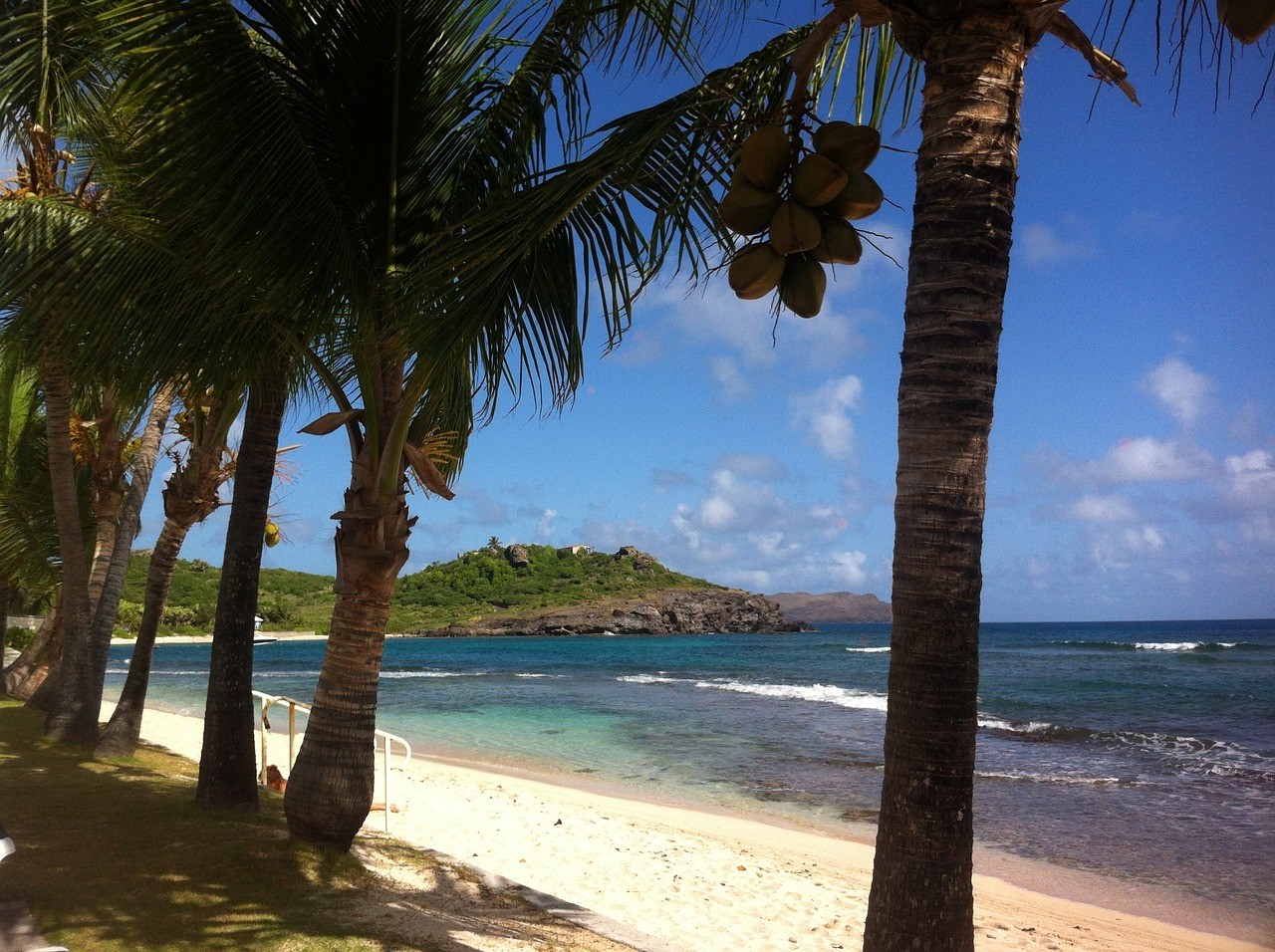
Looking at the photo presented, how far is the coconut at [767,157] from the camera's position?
8.84 ft

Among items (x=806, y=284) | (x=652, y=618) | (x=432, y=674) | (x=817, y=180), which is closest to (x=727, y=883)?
(x=806, y=284)

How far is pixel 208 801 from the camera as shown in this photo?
6.48 meters

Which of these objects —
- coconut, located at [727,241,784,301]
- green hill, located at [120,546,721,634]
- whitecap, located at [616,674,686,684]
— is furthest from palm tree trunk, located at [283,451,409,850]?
green hill, located at [120,546,721,634]

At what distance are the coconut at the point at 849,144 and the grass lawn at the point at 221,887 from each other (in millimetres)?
3709

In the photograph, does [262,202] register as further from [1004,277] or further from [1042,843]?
[1042,843]

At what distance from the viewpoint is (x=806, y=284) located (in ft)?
9.18

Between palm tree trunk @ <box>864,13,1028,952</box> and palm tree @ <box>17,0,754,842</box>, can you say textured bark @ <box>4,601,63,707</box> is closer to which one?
palm tree @ <box>17,0,754,842</box>

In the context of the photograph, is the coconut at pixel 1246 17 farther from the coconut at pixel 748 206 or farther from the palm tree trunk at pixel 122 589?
the palm tree trunk at pixel 122 589

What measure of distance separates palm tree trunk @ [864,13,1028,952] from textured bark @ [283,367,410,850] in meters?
3.44

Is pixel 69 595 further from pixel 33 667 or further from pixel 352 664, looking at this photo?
pixel 33 667

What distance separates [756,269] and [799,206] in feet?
0.69

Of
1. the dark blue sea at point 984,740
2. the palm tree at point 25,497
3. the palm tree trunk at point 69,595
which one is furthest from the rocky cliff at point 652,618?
the palm tree trunk at point 69,595

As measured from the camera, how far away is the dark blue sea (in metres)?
10.4

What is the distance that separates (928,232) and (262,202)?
3.43 m
